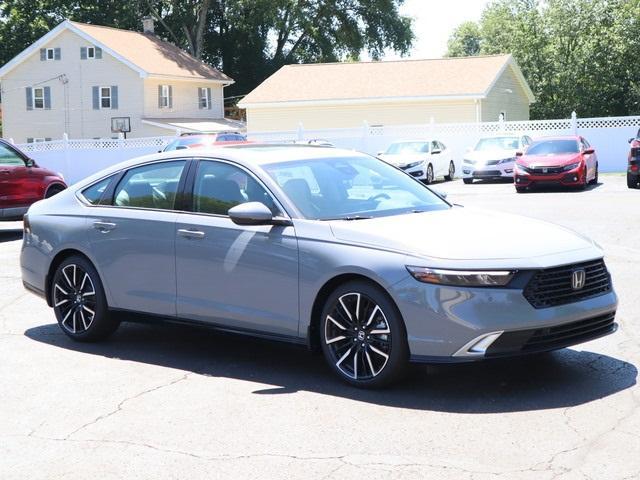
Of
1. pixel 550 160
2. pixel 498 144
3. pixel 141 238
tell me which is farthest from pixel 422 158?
pixel 141 238

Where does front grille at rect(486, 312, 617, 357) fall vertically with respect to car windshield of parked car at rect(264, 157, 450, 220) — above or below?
below

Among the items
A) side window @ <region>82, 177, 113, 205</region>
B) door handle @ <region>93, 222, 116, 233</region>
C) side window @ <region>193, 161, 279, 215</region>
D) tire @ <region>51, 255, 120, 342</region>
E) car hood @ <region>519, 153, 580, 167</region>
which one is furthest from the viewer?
car hood @ <region>519, 153, 580, 167</region>

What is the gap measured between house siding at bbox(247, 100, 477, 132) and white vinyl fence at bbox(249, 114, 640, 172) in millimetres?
6703

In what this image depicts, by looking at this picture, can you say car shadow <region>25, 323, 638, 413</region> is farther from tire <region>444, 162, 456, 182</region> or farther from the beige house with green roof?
the beige house with green roof

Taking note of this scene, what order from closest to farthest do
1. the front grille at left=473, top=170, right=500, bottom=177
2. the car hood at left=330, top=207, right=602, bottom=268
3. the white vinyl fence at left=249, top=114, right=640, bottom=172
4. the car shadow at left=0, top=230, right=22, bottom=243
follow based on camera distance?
the car hood at left=330, top=207, right=602, bottom=268
the car shadow at left=0, top=230, right=22, bottom=243
the front grille at left=473, top=170, right=500, bottom=177
the white vinyl fence at left=249, top=114, right=640, bottom=172

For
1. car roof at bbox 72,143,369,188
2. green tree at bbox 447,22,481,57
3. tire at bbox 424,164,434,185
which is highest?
green tree at bbox 447,22,481,57

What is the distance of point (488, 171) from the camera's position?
30.3 metres

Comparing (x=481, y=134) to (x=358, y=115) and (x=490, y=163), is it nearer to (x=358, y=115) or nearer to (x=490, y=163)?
(x=490, y=163)

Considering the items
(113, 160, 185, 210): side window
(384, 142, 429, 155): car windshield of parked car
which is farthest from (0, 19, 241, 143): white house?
(113, 160, 185, 210): side window

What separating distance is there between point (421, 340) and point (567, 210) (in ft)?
45.5

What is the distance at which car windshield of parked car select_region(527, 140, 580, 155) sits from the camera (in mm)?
26359

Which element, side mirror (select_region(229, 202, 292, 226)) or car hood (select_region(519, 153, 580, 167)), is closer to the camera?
side mirror (select_region(229, 202, 292, 226))

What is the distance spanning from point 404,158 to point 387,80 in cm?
1742

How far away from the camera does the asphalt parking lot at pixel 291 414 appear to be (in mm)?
4969
